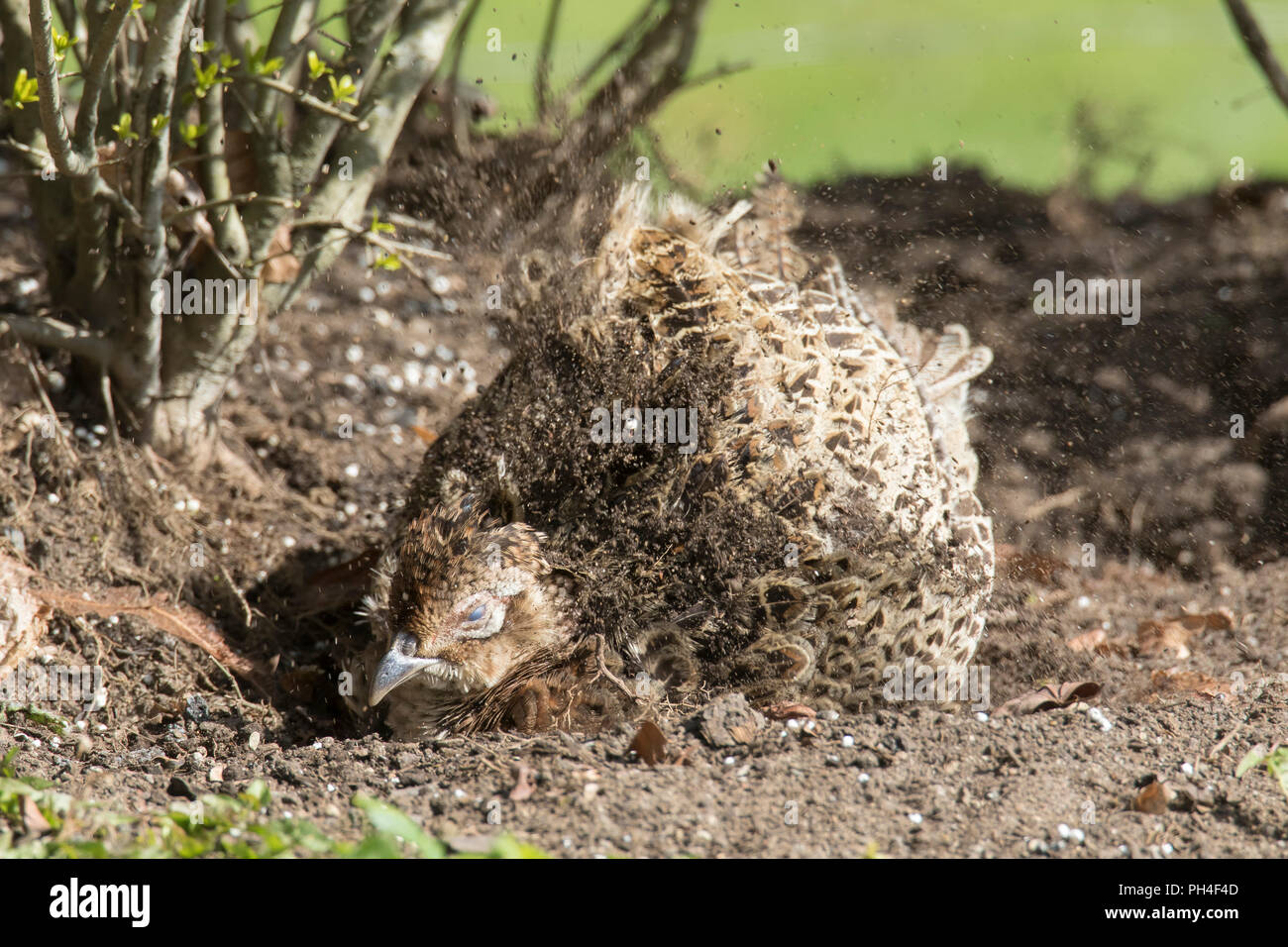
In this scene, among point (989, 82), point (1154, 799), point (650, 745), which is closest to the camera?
point (1154, 799)

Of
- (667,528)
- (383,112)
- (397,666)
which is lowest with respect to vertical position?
(397,666)

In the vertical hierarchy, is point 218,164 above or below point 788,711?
above

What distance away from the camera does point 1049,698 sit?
388cm

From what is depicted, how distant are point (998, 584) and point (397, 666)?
8.46ft

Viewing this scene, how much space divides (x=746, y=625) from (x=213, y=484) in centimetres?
265

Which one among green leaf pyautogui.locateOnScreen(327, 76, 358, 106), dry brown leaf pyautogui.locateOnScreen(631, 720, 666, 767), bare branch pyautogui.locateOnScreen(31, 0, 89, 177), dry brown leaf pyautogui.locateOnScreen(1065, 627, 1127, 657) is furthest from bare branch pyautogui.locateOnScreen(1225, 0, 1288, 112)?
bare branch pyautogui.locateOnScreen(31, 0, 89, 177)

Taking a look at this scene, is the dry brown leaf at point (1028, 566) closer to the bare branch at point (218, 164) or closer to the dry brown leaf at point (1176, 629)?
the dry brown leaf at point (1176, 629)

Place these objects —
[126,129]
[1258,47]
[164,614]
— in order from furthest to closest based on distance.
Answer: [1258,47] → [164,614] → [126,129]

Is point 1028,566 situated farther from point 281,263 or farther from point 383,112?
point 281,263

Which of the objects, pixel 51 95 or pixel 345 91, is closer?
pixel 51 95

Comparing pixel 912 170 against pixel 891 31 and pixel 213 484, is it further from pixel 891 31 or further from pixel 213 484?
pixel 213 484

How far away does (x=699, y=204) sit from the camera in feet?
14.4

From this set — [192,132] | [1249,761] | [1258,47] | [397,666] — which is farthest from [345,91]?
[1258,47]
